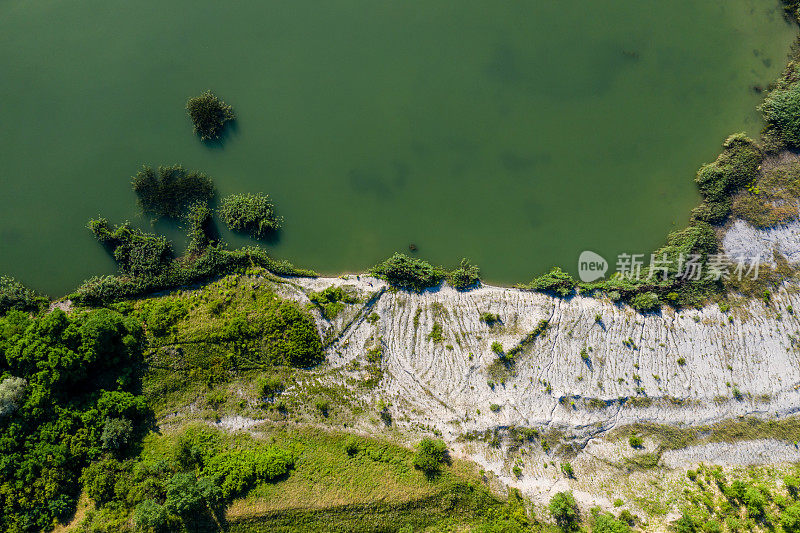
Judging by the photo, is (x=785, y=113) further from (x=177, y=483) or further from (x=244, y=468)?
(x=177, y=483)

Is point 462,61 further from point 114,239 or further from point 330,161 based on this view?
point 114,239

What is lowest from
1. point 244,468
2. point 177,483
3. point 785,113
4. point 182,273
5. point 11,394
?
point 177,483

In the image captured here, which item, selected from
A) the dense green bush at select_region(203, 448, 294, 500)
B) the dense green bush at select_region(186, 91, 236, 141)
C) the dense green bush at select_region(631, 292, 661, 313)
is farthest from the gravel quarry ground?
the dense green bush at select_region(186, 91, 236, 141)

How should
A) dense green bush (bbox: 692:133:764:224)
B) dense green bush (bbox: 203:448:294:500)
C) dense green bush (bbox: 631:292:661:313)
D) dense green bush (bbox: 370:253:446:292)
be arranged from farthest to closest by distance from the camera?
1. dense green bush (bbox: 692:133:764:224)
2. dense green bush (bbox: 370:253:446:292)
3. dense green bush (bbox: 631:292:661:313)
4. dense green bush (bbox: 203:448:294:500)

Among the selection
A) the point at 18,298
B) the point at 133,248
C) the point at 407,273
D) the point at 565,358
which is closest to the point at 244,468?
the point at 407,273

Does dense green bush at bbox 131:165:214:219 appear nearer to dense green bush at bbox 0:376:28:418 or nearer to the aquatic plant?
the aquatic plant

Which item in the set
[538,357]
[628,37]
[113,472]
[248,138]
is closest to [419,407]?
[538,357]
